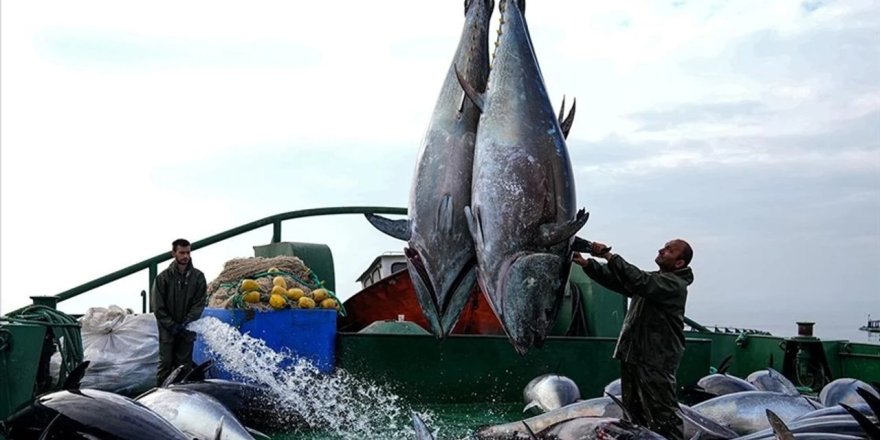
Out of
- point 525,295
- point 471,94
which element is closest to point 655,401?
point 525,295

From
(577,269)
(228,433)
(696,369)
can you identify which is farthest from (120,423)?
(577,269)

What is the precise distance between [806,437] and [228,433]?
127 inches

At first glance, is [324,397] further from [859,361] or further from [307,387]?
[859,361]

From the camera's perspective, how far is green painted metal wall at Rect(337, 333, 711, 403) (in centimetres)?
898

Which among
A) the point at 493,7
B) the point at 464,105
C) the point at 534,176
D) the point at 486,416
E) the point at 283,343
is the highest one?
the point at 493,7

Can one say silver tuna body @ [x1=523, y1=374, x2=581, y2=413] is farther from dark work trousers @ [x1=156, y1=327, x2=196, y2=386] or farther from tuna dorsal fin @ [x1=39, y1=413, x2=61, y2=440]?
tuna dorsal fin @ [x1=39, y1=413, x2=61, y2=440]

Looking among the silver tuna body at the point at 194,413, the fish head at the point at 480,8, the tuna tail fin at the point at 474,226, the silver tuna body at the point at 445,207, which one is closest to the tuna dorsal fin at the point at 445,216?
the silver tuna body at the point at 445,207

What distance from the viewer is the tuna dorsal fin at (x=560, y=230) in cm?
441

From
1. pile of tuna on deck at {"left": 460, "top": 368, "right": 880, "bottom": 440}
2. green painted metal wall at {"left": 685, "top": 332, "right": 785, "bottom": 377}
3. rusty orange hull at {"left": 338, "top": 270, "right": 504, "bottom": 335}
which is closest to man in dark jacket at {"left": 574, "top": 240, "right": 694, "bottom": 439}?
pile of tuna on deck at {"left": 460, "top": 368, "right": 880, "bottom": 440}

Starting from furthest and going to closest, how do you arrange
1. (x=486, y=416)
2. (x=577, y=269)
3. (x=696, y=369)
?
(x=577, y=269) → (x=696, y=369) → (x=486, y=416)

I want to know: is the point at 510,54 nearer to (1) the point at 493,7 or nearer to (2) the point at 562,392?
(1) the point at 493,7

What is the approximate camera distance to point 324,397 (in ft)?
27.2

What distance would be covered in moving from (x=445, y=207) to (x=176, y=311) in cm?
463

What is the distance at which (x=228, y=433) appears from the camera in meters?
5.34
